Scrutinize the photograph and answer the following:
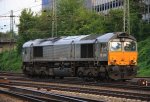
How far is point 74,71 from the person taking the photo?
33.6 meters

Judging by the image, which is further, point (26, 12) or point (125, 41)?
point (26, 12)

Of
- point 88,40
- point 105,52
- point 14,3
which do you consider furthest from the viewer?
point 14,3

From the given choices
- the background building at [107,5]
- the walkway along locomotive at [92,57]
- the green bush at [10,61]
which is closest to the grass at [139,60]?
the green bush at [10,61]

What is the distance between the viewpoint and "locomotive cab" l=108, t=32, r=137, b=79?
30225mm

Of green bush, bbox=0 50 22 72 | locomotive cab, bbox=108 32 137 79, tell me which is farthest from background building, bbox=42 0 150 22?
locomotive cab, bbox=108 32 137 79

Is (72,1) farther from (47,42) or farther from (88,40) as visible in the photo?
(88,40)

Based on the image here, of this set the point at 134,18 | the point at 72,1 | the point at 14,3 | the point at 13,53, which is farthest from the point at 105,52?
the point at 14,3

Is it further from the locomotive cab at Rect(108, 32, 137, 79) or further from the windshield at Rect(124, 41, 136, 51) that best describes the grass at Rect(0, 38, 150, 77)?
the locomotive cab at Rect(108, 32, 137, 79)

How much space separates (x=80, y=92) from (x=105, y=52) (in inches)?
337

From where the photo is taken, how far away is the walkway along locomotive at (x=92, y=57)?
100 feet

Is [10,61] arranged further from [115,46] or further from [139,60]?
[115,46]

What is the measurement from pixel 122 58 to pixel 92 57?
2.13 m

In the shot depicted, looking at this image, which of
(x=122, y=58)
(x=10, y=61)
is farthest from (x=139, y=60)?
(x=10, y=61)

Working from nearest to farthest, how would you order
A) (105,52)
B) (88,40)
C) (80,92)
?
(80,92)
(105,52)
(88,40)
